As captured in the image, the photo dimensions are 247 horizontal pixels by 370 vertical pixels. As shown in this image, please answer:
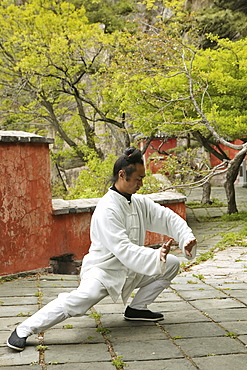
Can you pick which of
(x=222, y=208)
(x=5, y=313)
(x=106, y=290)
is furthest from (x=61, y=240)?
(x=222, y=208)

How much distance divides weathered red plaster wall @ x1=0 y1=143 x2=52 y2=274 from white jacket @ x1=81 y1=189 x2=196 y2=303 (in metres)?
2.94

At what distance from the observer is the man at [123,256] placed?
149 inches

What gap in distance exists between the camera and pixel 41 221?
24.0 ft

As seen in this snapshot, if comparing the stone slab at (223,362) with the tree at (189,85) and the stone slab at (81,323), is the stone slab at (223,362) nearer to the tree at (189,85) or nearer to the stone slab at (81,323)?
the stone slab at (81,323)

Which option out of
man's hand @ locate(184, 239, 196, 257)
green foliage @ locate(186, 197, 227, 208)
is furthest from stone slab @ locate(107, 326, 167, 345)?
green foliage @ locate(186, 197, 227, 208)

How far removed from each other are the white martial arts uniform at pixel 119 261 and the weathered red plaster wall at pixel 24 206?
2.94 m

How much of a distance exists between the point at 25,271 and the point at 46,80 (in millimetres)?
12723

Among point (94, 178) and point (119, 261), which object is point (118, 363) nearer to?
point (119, 261)

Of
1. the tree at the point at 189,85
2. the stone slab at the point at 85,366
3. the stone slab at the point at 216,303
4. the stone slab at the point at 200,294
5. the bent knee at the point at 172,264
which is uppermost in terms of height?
the tree at the point at 189,85

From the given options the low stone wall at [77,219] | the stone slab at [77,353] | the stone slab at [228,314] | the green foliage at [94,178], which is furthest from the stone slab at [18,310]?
the green foliage at [94,178]

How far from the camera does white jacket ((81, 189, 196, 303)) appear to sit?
384cm

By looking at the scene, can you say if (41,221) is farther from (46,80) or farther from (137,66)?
(46,80)

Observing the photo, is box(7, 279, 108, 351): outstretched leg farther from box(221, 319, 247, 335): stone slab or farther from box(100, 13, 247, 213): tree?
box(100, 13, 247, 213): tree

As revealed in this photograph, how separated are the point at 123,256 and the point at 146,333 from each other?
2.35 feet
